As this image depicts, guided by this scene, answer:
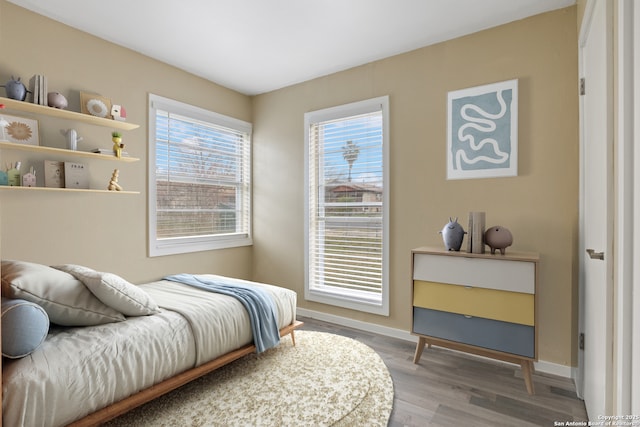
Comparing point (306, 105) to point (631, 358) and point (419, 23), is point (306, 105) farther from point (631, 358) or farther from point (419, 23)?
point (631, 358)

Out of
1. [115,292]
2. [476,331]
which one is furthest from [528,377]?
[115,292]

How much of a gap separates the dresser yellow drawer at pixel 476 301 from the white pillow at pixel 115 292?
6.32ft

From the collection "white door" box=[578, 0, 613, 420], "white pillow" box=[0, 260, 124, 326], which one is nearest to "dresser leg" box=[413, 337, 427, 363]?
"white door" box=[578, 0, 613, 420]

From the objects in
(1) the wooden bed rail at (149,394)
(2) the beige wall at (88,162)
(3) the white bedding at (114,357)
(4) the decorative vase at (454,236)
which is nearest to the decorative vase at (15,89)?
(2) the beige wall at (88,162)

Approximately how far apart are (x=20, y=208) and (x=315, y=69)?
285 centimetres

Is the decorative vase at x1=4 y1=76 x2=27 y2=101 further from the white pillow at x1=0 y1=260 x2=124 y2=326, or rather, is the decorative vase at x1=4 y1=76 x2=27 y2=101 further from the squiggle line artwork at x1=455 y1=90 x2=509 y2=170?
the squiggle line artwork at x1=455 y1=90 x2=509 y2=170

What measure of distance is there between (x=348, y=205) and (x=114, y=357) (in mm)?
2432

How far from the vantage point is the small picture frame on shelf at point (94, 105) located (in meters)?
2.71

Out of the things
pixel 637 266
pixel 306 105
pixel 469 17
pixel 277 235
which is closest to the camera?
pixel 637 266

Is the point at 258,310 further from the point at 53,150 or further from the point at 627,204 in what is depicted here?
the point at 627,204

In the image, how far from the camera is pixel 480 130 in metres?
2.72

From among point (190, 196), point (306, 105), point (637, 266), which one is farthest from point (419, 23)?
point (190, 196)

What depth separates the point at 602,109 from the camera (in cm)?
158

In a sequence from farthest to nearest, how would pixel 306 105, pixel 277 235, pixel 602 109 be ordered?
pixel 277 235 → pixel 306 105 → pixel 602 109
